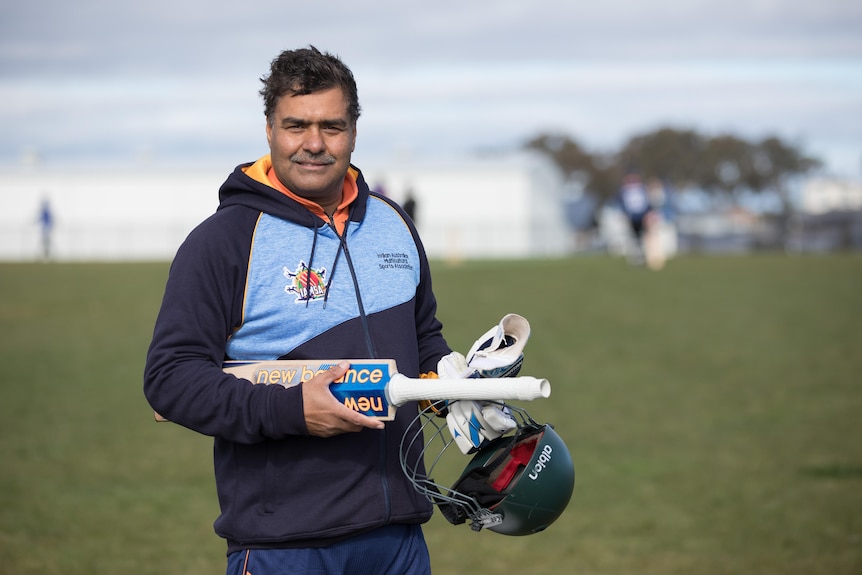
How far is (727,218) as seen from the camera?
88.8m

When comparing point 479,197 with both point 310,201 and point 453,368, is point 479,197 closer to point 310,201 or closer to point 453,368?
point 310,201

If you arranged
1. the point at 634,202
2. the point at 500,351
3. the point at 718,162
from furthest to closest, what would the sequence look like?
1. the point at 718,162
2. the point at 634,202
3. the point at 500,351

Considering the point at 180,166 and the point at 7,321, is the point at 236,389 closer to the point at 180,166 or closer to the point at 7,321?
the point at 7,321

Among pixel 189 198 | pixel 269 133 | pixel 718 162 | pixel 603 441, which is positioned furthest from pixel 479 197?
pixel 269 133

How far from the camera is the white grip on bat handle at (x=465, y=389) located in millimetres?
2676

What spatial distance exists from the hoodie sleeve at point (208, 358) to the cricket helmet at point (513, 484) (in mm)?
426

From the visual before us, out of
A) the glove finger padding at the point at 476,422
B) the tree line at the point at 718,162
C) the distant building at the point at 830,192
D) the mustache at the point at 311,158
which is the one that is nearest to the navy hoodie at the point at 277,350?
the mustache at the point at 311,158

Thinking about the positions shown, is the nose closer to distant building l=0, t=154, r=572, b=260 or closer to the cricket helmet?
the cricket helmet

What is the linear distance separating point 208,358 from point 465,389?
676 mm

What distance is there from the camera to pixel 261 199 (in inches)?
123

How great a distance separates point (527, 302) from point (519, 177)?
142ft

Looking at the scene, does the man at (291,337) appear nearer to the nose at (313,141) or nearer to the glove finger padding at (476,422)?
the nose at (313,141)

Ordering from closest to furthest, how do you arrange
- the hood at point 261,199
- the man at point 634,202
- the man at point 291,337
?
the man at point 291,337 → the hood at point 261,199 → the man at point 634,202

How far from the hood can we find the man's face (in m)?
0.05
